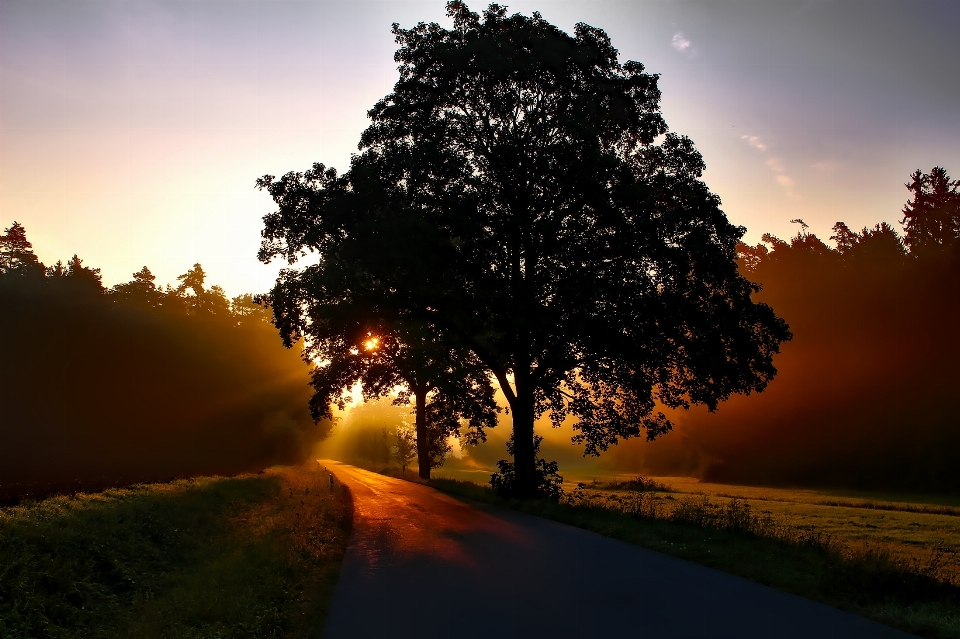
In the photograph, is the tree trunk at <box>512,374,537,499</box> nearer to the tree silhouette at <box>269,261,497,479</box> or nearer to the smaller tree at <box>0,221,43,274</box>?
the tree silhouette at <box>269,261,497,479</box>

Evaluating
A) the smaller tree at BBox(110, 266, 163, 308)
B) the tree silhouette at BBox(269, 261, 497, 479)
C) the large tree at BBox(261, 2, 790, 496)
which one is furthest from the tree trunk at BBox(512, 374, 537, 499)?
the smaller tree at BBox(110, 266, 163, 308)

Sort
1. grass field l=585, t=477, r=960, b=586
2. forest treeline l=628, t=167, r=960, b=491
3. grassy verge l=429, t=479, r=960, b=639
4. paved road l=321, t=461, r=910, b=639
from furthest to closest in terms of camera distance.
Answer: forest treeline l=628, t=167, r=960, b=491 → grass field l=585, t=477, r=960, b=586 → grassy verge l=429, t=479, r=960, b=639 → paved road l=321, t=461, r=910, b=639

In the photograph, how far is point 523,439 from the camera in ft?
78.7

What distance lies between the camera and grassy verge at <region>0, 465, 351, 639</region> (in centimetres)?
782

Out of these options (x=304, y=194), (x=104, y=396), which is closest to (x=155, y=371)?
(x=104, y=396)

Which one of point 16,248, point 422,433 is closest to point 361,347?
point 422,433

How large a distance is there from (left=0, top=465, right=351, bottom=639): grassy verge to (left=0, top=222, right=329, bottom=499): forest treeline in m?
37.1

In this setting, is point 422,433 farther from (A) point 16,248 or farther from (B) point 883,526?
(A) point 16,248

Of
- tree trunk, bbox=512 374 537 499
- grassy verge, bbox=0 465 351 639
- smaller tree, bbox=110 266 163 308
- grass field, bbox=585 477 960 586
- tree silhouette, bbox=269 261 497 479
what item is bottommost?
grass field, bbox=585 477 960 586

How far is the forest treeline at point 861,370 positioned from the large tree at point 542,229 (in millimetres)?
36107

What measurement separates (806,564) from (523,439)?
45.0 ft

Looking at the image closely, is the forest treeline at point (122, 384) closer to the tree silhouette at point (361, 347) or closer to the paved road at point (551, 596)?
the tree silhouette at point (361, 347)

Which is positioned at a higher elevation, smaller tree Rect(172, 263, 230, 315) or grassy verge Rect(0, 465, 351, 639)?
smaller tree Rect(172, 263, 230, 315)

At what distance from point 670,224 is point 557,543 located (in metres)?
12.0
